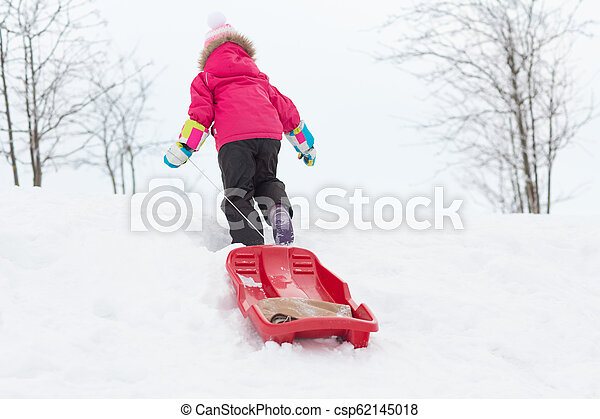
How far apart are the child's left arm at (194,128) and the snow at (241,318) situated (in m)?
0.52

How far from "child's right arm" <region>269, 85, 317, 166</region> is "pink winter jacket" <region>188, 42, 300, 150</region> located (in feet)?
0.16

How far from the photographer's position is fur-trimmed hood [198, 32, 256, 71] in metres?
3.61

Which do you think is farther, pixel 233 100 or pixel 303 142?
pixel 303 142

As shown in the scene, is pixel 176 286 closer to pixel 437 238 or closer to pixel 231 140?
pixel 231 140

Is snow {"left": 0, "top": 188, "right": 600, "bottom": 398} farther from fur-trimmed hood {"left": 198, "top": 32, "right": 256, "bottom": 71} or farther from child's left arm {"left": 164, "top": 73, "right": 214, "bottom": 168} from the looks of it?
fur-trimmed hood {"left": 198, "top": 32, "right": 256, "bottom": 71}

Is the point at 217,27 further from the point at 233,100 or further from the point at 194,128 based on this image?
the point at 194,128

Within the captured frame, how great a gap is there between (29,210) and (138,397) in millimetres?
1835

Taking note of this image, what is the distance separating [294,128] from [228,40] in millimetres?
825

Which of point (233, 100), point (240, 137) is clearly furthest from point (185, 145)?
point (233, 100)

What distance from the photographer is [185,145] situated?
313 centimetres

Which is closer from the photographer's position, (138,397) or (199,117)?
(138,397)

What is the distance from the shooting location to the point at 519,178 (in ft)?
23.2

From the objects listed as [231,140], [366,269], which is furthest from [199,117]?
[366,269]

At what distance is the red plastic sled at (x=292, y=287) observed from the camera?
2.00 meters
